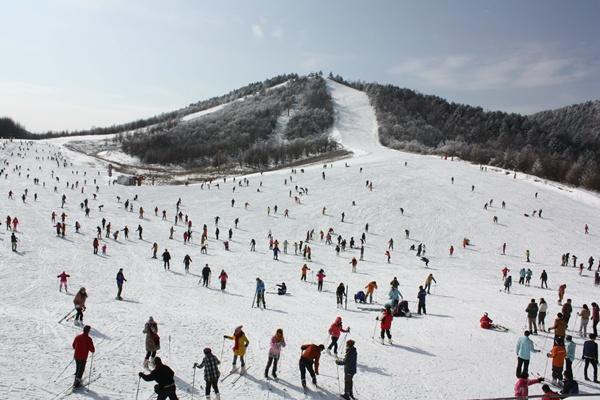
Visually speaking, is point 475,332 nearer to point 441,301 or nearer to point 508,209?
point 441,301

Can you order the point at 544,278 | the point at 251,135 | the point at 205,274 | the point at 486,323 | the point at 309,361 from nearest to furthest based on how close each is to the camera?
1. the point at 309,361
2. the point at 486,323
3. the point at 205,274
4. the point at 544,278
5. the point at 251,135

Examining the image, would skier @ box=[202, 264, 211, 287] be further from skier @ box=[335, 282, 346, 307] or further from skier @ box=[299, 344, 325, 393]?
skier @ box=[299, 344, 325, 393]

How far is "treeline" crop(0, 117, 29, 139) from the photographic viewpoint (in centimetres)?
17566

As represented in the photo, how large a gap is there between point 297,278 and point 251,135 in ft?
360

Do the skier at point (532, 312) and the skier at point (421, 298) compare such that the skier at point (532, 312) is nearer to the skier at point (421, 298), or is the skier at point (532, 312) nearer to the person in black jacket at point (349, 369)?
the skier at point (421, 298)

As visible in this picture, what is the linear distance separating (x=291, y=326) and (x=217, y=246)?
1892 cm

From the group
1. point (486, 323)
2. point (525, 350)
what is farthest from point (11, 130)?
point (525, 350)

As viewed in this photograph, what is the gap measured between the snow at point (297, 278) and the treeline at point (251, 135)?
137ft

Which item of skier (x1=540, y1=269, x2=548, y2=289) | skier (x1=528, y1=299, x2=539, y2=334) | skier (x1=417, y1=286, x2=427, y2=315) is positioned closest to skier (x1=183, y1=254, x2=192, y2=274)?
skier (x1=417, y1=286, x2=427, y2=315)

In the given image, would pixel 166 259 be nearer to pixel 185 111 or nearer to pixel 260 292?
pixel 260 292

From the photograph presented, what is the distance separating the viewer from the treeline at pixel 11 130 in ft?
576

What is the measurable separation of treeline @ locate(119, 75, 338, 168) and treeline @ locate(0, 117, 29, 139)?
63.0 m

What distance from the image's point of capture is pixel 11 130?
18162 cm

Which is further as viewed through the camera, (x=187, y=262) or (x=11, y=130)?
(x=11, y=130)
